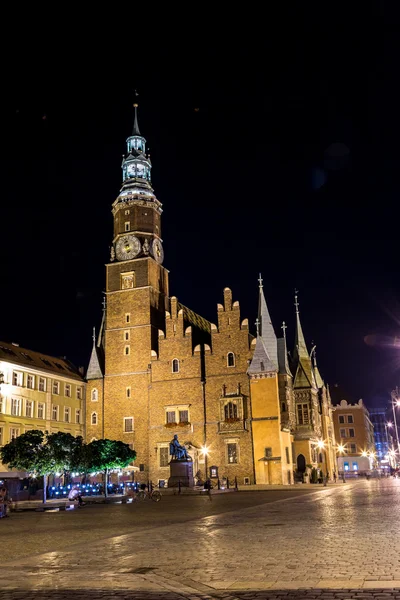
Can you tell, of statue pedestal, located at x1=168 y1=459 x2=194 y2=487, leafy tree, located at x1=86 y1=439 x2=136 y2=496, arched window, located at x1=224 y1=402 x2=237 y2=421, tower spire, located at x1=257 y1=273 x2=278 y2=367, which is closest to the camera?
leafy tree, located at x1=86 y1=439 x2=136 y2=496

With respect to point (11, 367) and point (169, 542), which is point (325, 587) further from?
point (11, 367)

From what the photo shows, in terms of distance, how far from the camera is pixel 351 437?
104375 mm

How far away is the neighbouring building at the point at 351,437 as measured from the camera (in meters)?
103

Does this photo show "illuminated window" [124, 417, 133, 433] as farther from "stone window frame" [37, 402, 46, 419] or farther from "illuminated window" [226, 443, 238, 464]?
"illuminated window" [226, 443, 238, 464]

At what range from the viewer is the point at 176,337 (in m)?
62.8

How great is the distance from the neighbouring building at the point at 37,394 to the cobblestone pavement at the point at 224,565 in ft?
131

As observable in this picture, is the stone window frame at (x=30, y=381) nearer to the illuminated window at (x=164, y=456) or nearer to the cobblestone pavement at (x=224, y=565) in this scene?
the illuminated window at (x=164, y=456)

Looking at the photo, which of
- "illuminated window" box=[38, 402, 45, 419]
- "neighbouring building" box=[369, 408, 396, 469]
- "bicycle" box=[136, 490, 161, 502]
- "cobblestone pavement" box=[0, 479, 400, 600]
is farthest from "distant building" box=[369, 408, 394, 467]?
"cobblestone pavement" box=[0, 479, 400, 600]

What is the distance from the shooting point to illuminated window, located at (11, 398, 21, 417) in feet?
184

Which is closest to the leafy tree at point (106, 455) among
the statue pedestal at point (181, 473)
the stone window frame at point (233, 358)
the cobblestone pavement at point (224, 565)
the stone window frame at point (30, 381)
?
the statue pedestal at point (181, 473)

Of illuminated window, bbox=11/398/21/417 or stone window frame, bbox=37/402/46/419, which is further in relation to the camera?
stone window frame, bbox=37/402/46/419

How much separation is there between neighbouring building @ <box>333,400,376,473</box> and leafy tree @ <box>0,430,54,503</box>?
70893 millimetres

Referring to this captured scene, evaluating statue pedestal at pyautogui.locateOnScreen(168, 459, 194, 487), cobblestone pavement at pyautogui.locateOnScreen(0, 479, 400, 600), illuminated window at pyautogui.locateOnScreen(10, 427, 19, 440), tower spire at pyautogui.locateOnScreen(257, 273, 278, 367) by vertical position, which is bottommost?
cobblestone pavement at pyautogui.locateOnScreen(0, 479, 400, 600)

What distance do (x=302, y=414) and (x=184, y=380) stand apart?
47.6 ft
